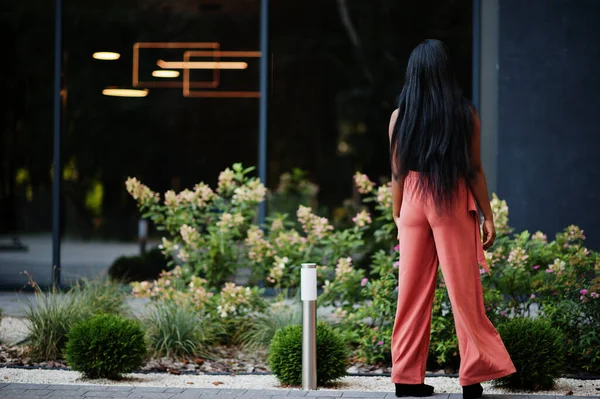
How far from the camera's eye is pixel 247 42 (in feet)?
36.9

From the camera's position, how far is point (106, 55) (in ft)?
37.6

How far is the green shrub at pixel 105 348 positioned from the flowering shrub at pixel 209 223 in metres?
1.51

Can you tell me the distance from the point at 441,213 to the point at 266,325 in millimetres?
2631

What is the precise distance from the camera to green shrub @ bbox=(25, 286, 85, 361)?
773 centimetres

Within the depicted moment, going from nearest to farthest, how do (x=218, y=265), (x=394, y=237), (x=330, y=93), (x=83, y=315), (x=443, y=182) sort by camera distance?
(x=443, y=182)
(x=83, y=315)
(x=218, y=265)
(x=394, y=237)
(x=330, y=93)

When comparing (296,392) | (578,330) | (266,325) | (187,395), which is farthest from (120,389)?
(578,330)

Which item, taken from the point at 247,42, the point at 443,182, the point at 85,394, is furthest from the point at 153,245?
the point at 443,182

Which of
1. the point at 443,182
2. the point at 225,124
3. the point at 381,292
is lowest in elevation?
the point at 381,292

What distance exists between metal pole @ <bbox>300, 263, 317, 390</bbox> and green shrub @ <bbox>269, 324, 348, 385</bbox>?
317 mm

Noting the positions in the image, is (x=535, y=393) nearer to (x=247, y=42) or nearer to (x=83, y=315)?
(x=83, y=315)

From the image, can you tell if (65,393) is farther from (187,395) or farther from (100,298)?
(100,298)

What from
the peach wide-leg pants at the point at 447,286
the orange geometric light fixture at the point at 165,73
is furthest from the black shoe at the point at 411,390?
the orange geometric light fixture at the point at 165,73

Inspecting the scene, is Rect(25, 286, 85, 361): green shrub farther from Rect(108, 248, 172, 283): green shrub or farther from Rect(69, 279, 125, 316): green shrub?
Rect(108, 248, 172, 283): green shrub

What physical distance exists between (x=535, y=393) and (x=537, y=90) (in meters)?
4.80
